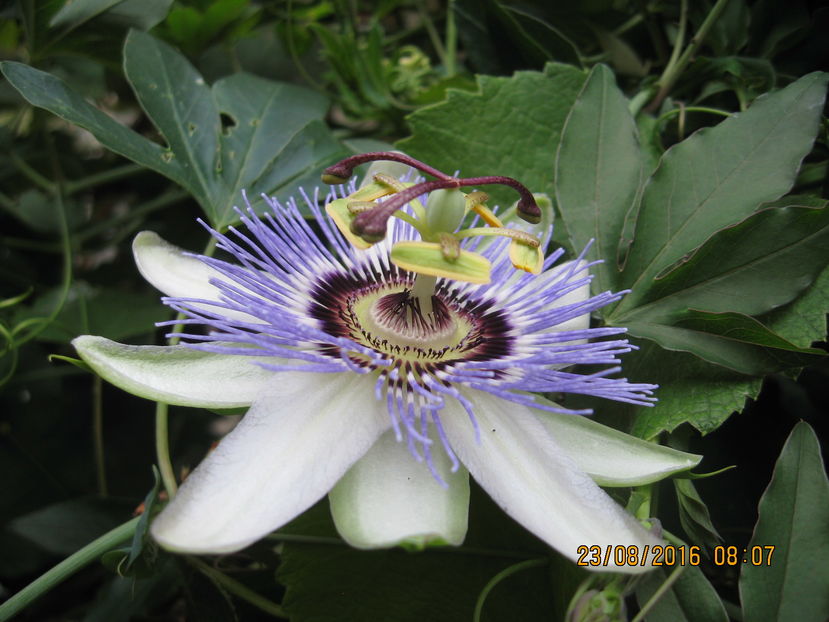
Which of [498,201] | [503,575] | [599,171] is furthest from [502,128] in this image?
[503,575]

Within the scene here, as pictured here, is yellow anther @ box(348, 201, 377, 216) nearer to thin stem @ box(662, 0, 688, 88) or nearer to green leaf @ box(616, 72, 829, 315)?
green leaf @ box(616, 72, 829, 315)

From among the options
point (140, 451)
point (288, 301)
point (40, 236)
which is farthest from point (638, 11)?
point (40, 236)

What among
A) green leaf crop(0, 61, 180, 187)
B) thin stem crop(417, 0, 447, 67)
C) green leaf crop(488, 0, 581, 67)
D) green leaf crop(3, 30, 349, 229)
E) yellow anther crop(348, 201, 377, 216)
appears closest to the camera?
yellow anther crop(348, 201, 377, 216)

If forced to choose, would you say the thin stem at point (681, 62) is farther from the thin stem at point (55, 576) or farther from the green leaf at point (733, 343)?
the thin stem at point (55, 576)

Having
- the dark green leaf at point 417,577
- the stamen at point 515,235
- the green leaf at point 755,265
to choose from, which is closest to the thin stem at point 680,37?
the green leaf at point 755,265

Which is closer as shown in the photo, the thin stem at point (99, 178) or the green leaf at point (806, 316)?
the green leaf at point (806, 316)
